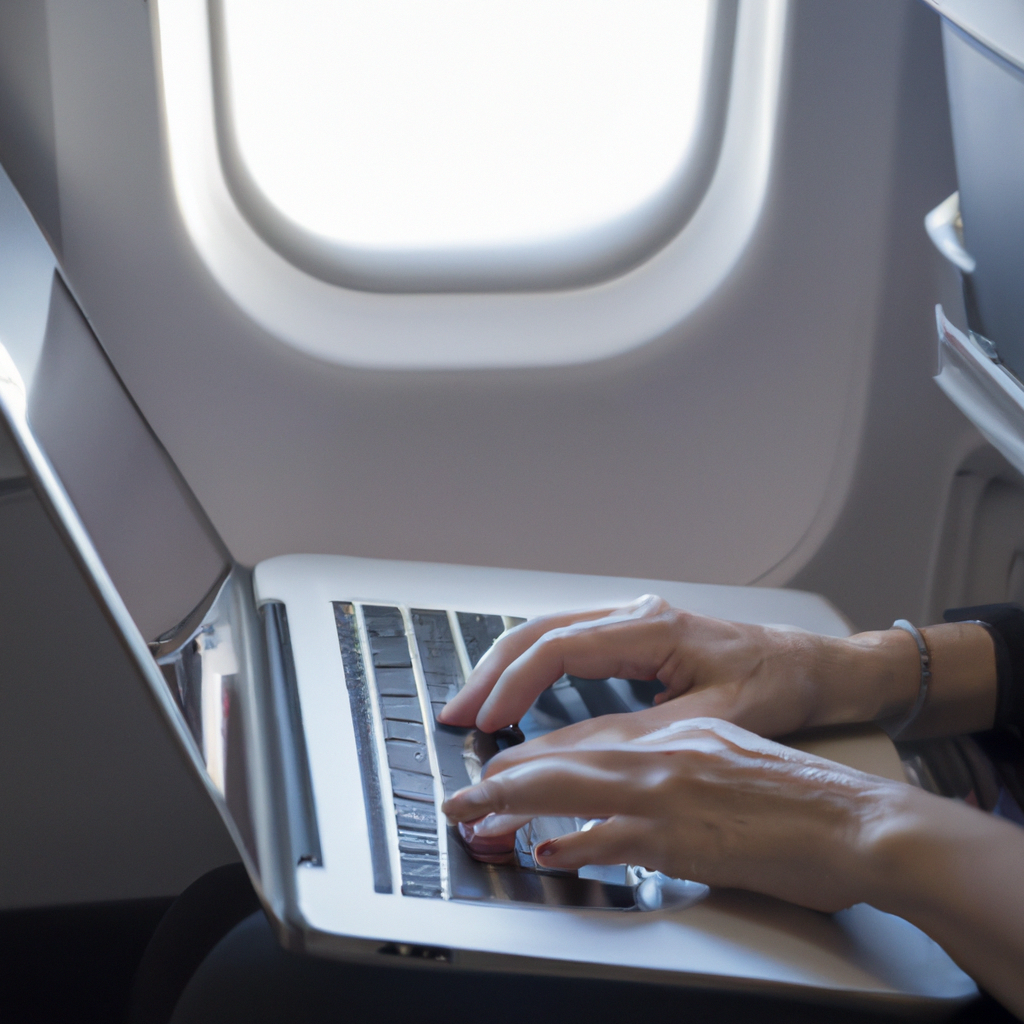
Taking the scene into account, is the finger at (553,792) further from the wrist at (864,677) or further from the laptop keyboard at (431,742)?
the wrist at (864,677)

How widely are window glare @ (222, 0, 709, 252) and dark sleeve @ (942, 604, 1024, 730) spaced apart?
57cm

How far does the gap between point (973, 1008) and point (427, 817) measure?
26 centimetres

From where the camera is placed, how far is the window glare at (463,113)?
99 cm

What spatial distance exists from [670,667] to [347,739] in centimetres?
23

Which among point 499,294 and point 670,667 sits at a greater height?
point 499,294

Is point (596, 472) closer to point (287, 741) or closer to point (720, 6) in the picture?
point (720, 6)

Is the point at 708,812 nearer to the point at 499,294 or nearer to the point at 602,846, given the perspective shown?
the point at 602,846

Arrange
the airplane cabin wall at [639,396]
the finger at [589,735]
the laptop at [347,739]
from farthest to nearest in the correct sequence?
1. the airplane cabin wall at [639,396]
2. the finger at [589,735]
3. the laptop at [347,739]

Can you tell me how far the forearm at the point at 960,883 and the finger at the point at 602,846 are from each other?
104 millimetres

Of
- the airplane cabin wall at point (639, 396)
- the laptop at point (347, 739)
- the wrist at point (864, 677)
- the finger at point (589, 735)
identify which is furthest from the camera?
the airplane cabin wall at point (639, 396)

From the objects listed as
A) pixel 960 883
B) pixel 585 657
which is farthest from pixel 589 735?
pixel 960 883

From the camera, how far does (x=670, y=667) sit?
62 cm

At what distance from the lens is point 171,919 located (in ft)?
1.91

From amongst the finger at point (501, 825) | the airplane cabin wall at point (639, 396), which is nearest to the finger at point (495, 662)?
the finger at point (501, 825)
